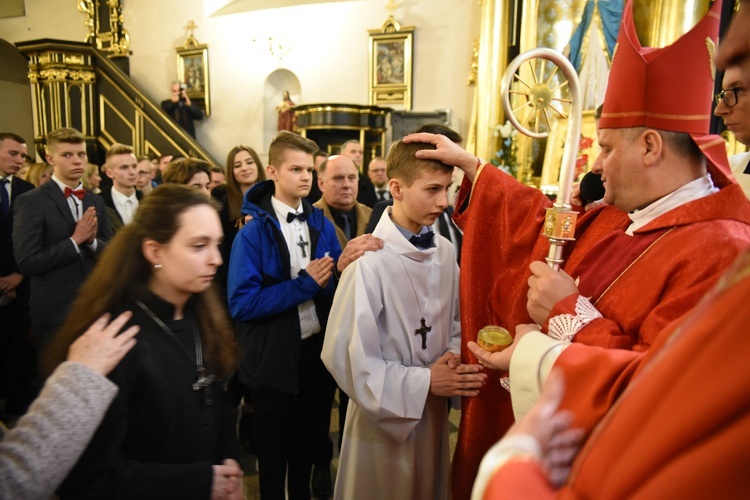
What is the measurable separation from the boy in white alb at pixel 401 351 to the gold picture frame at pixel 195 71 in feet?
37.4

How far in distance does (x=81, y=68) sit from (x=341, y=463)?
1137cm

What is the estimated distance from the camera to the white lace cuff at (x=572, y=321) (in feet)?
4.23

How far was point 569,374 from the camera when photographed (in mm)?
880

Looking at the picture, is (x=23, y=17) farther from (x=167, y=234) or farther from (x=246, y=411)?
(x=167, y=234)

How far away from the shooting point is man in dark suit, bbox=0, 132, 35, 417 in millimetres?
3775

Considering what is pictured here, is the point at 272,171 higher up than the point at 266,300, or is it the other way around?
the point at 272,171

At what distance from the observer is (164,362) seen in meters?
1.36

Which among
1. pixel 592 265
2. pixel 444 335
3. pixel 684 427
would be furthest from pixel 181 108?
pixel 684 427

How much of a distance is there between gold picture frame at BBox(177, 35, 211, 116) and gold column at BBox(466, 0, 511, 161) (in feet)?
22.2

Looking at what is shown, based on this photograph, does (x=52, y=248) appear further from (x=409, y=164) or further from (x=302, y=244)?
(x=409, y=164)

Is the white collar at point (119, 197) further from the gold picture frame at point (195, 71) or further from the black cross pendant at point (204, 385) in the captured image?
the gold picture frame at point (195, 71)

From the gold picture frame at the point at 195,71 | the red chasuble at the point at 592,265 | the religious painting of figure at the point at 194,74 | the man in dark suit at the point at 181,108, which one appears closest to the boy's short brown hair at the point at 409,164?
the red chasuble at the point at 592,265

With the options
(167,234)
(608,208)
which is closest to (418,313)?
(608,208)

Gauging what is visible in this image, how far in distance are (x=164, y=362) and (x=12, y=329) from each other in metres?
A: 3.41
